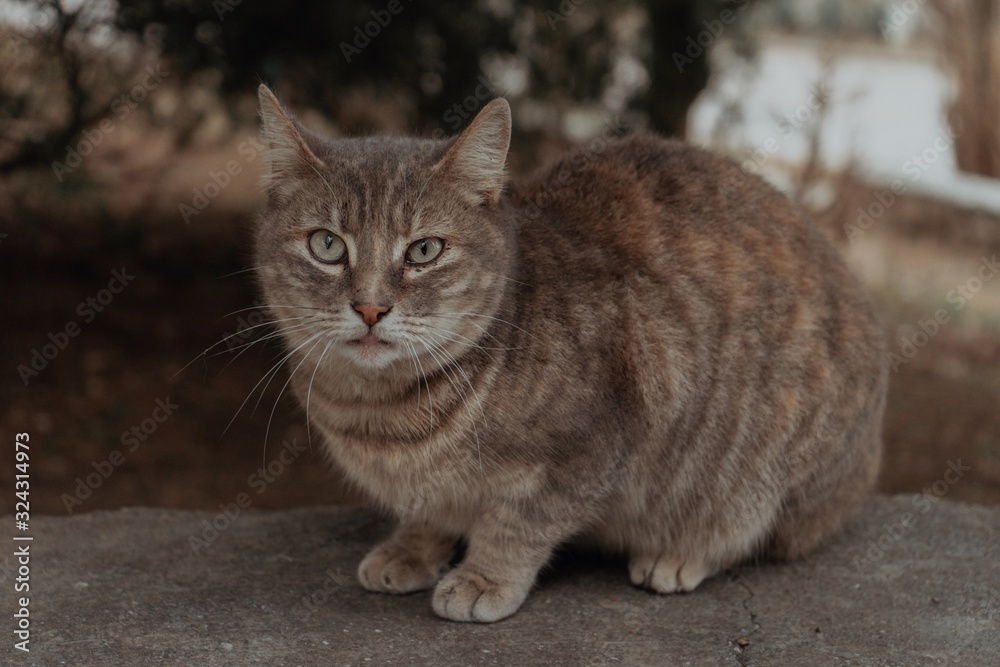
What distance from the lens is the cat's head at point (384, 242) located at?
2895 mm

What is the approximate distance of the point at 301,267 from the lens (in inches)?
118

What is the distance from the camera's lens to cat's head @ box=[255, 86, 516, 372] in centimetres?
289

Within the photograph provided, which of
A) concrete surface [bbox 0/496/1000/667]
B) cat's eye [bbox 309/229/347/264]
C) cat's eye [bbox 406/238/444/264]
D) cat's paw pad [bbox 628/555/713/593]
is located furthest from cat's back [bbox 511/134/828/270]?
concrete surface [bbox 0/496/1000/667]

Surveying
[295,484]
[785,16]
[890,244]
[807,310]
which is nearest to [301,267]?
[807,310]

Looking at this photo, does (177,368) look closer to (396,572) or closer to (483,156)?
(396,572)

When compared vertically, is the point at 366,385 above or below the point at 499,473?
above

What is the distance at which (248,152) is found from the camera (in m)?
6.92

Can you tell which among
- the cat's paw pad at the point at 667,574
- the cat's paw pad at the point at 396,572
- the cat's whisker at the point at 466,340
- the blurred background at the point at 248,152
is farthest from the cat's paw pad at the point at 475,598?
the blurred background at the point at 248,152

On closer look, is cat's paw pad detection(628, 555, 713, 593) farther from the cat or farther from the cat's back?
the cat's back

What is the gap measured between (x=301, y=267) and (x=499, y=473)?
87cm

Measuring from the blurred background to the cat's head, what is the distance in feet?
6.27

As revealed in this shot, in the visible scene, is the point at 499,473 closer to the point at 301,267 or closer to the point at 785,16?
the point at 301,267

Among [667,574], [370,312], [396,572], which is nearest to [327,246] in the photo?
[370,312]

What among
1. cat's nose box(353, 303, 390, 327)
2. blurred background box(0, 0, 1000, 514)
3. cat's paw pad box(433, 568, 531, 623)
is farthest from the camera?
blurred background box(0, 0, 1000, 514)
